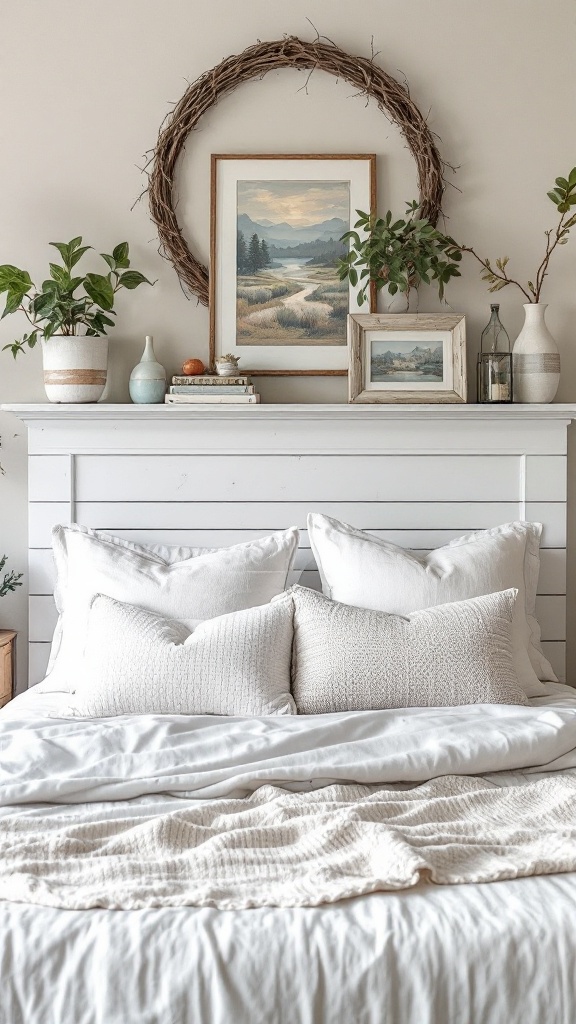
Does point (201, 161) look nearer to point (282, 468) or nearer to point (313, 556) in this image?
point (282, 468)

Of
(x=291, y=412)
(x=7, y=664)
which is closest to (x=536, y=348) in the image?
(x=291, y=412)

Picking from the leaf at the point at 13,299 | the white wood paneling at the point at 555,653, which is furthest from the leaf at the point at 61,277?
the white wood paneling at the point at 555,653

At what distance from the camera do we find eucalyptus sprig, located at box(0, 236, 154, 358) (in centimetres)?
268

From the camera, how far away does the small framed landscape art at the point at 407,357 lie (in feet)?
9.16

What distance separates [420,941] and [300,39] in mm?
2579

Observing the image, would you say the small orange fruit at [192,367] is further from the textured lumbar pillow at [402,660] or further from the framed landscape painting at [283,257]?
the textured lumbar pillow at [402,660]

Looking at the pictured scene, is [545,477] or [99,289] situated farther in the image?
[545,477]

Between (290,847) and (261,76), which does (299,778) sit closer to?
(290,847)

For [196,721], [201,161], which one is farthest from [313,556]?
[201,161]

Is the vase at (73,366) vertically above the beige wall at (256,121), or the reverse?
the beige wall at (256,121)

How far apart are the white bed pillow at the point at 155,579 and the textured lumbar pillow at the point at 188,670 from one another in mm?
225

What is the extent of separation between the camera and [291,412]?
274cm

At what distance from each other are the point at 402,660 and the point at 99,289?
4.59ft

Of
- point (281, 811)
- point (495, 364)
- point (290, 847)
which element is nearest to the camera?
point (290, 847)
